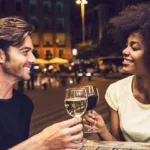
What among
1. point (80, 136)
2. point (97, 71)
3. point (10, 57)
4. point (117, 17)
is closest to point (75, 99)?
point (80, 136)

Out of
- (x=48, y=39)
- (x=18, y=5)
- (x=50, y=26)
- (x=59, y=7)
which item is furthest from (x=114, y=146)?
(x=59, y=7)

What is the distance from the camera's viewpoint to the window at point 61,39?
6503cm

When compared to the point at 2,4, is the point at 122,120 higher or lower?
lower

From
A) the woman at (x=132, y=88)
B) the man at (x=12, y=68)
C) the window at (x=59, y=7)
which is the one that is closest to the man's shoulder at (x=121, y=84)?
the woman at (x=132, y=88)

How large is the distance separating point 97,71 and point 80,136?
150 feet

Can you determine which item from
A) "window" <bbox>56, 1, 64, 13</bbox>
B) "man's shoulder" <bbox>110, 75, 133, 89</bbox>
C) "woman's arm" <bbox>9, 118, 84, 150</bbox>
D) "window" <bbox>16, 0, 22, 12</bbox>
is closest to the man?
"woman's arm" <bbox>9, 118, 84, 150</bbox>

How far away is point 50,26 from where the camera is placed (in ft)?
212

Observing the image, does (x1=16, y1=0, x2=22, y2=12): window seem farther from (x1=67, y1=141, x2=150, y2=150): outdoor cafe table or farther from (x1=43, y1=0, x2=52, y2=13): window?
(x1=67, y1=141, x2=150, y2=150): outdoor cafe table

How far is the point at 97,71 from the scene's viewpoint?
4719 centimetres

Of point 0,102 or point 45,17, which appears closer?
point 0,102

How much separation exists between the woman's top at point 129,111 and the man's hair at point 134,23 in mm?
219

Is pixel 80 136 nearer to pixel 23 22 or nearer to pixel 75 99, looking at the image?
pixel 75 99

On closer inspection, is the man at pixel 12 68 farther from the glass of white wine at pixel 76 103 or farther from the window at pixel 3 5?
the window at pixel 3 5

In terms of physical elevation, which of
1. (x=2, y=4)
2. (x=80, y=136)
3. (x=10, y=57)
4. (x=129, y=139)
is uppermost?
(x=2, y=4)
